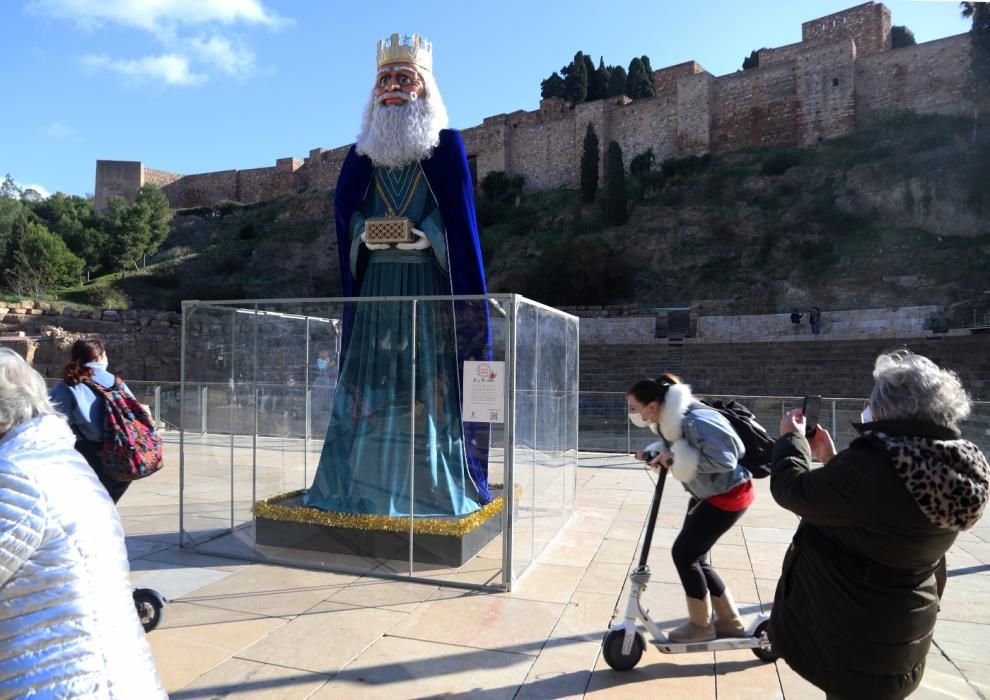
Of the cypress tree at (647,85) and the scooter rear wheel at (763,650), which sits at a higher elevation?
the cypress tree at (647,85)

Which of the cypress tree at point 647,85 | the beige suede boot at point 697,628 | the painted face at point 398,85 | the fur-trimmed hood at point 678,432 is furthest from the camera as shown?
the cypress tree at point 647,85

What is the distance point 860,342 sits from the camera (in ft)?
71.4

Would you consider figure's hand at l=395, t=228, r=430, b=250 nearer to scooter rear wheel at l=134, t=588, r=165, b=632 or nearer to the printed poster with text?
the printed poster with text

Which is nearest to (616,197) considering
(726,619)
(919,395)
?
(726,619)

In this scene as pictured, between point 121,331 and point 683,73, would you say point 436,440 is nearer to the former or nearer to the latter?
point 121,331

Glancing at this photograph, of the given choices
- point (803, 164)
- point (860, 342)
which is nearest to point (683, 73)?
point (803, 164)

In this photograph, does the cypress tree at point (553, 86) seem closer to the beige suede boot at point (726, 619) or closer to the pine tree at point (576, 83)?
the pine tree at point (576, 83)

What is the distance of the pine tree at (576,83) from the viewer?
162ft

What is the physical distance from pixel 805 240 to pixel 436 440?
30.2 metres

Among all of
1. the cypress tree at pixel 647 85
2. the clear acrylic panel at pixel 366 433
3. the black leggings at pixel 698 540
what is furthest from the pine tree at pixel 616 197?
the black leggings at pixel 698 540

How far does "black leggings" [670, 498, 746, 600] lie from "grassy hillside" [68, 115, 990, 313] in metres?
25.6

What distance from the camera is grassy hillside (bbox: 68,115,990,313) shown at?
28.2 metres

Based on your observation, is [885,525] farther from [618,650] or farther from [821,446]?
[618,650]

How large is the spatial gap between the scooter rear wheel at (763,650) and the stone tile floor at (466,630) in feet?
0.11
